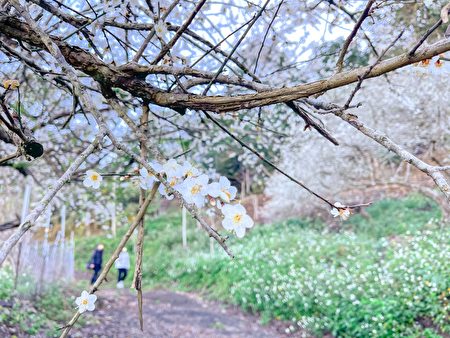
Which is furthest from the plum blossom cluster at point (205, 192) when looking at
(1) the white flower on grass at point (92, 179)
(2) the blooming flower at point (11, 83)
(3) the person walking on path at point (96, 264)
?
(3) the person walking on path at point (96, 264)

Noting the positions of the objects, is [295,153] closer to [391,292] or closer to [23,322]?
[391,292]

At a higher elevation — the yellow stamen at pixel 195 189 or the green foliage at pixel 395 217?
the green foliage at pixel 395 217

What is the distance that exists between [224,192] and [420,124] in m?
7.64

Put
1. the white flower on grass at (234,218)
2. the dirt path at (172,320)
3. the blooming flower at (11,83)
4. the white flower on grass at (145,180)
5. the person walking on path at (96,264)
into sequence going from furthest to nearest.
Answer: the person walking on path at (96,264) < the dirt path at (172,320) < the blooming flower at (11,83) < the white flower on grass at (145,180) < the white flower on grass at (234,218)

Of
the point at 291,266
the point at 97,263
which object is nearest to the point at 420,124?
the point at 291,266

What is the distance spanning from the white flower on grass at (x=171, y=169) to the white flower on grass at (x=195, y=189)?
0.03 metres

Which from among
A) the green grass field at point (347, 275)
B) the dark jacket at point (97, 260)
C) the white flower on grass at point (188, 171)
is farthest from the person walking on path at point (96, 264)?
the white flower on grass at point (188, 171)

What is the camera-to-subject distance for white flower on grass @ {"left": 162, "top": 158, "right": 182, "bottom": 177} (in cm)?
93

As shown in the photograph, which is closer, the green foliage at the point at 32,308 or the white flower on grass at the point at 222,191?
the white flower on grass at the point at 222,191

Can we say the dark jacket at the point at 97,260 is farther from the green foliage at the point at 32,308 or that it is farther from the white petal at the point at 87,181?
the white petal at the point at 87,181

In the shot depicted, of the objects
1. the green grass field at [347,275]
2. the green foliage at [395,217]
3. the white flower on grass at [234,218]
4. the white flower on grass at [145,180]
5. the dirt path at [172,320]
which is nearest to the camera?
the white flower on grass at [234,218]

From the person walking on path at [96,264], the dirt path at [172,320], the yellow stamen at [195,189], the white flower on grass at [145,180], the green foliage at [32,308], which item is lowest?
the dirt path at [172,320]

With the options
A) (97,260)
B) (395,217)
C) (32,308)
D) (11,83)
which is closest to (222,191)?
(11,83)

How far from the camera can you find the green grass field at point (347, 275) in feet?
15.4
